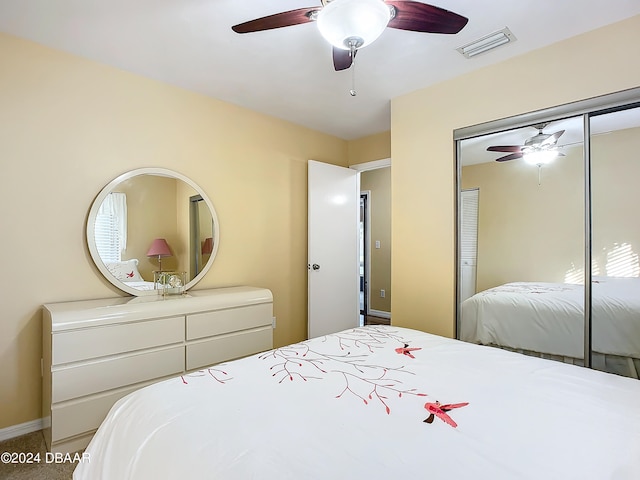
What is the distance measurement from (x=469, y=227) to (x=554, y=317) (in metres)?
0.83

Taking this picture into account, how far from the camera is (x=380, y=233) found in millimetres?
5645

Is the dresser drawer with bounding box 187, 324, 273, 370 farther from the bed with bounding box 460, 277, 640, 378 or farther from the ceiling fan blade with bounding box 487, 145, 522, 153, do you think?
the ceiling fan blade with bounding box 487, 145, 522, 153

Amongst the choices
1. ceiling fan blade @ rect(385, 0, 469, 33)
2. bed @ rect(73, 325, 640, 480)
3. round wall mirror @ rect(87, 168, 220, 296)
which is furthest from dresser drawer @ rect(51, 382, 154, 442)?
ceiling fan blade @ rect(385, 0, 469, 33)

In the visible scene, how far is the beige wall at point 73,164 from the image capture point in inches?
84.4

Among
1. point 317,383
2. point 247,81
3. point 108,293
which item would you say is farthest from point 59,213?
point 317,383

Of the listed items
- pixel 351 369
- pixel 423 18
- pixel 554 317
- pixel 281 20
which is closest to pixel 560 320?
pixel 554 317

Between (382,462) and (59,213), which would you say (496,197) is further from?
(59,213)

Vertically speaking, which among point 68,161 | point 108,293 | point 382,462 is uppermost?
point 68,161

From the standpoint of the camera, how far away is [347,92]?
2949mm

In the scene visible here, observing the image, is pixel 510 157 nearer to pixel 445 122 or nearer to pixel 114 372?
pixel 445 122

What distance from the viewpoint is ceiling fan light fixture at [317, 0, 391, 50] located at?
1.35 metres

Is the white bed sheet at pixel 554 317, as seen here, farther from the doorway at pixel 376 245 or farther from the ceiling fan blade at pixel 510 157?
the doorway at pixel 376 245

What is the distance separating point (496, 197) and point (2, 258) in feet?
11.0

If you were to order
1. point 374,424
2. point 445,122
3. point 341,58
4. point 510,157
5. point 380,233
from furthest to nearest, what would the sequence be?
point 380,233 → point 445,122 → point 510,157 → point 341,58 → point 374,424
